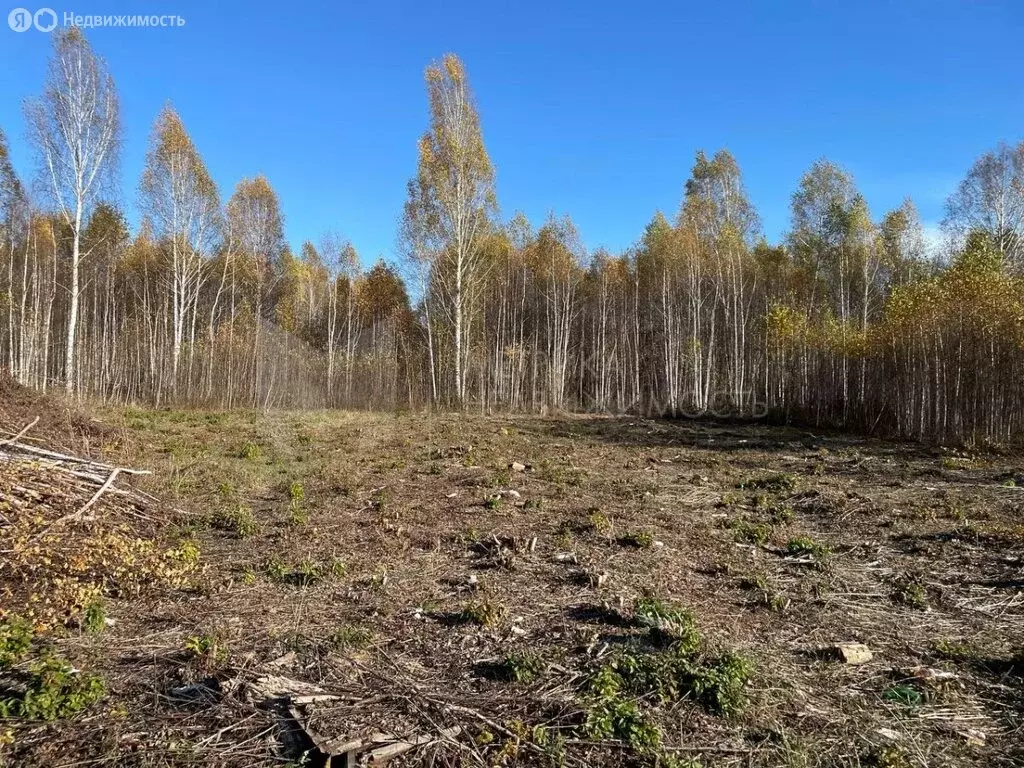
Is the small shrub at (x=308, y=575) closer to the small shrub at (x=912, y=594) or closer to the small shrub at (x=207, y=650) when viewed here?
the small shrub at (x=207, y=650)

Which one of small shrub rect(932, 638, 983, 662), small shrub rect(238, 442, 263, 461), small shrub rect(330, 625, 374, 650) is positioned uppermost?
small shrub rect(238, 442, 263, 461)

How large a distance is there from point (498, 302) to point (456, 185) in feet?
19.1

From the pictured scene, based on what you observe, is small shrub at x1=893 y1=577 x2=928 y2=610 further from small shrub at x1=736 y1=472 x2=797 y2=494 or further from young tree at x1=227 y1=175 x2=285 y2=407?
young tree at x1=227 y1=175 x2=285 y2=407

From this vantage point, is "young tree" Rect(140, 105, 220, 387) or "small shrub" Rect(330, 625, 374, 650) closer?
"small shrub" Rect(330, 625, 374, 650)

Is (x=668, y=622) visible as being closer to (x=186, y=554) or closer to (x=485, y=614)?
(x=485, y=614)

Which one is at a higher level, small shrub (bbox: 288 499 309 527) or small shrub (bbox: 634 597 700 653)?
small shrub (bbox: 288 499 309 527)

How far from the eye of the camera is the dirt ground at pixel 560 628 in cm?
257

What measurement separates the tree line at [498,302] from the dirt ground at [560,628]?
7.71 metres

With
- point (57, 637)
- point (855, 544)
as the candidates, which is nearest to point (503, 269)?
point (855, 544)

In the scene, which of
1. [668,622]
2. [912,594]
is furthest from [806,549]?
[668,622]

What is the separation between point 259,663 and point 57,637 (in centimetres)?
130

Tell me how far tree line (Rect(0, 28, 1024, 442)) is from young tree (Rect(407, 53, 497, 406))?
A: 70mm

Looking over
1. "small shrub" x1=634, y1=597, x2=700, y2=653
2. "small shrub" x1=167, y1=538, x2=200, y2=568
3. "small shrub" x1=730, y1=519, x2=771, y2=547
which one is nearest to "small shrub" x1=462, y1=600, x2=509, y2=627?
"small shrub" x1=634, y1=597, x2=700, y2=653

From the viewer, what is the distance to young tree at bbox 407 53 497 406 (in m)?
20.4
